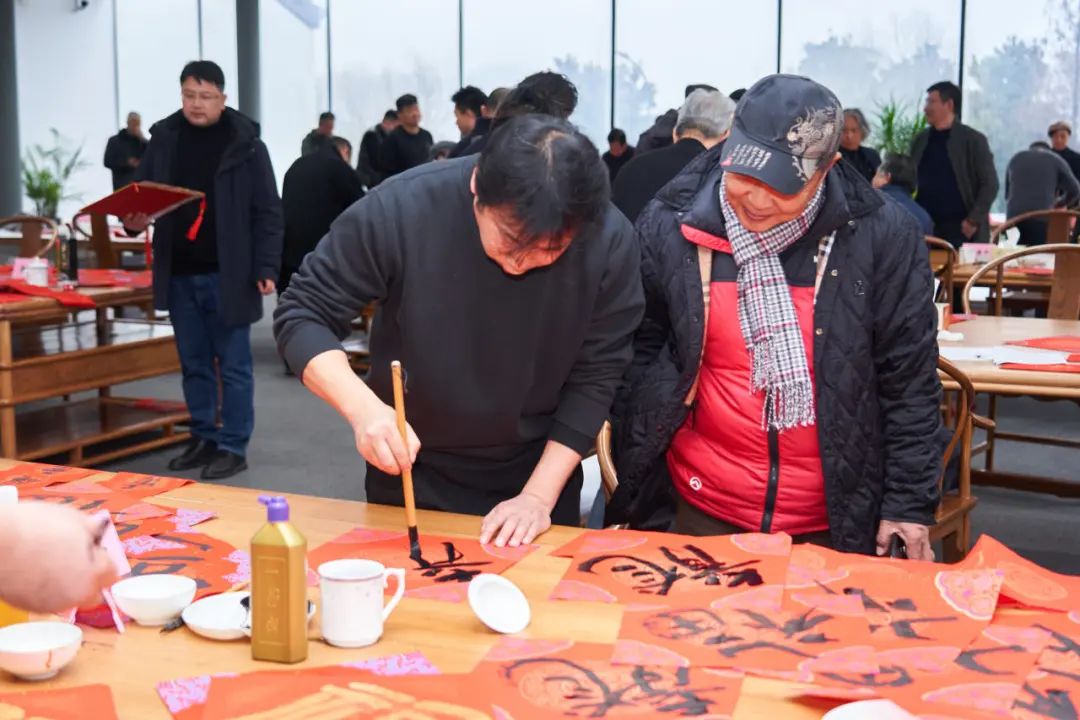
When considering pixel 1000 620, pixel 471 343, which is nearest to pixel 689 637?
pixel 1000 620

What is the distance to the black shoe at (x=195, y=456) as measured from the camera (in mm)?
4664

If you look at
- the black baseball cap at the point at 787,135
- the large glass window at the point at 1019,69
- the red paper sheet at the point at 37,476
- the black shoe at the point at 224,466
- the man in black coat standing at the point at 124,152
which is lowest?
the black shoe at the point at 224,466

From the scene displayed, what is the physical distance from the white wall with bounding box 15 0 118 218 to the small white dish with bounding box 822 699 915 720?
1429 centimetres

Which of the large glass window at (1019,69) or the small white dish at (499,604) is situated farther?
the large glass window at (1019,69)

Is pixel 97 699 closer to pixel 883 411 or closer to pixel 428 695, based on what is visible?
pixel 428 695

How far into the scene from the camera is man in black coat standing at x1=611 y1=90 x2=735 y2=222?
3.75 meters

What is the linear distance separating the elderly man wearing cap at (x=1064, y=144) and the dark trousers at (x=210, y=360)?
7311 millimetres

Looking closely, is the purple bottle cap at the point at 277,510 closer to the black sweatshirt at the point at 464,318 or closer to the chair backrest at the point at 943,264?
the black sweatshirt at the point at 464,318

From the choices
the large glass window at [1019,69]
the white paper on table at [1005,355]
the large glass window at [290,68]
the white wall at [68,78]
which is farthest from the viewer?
the white wall at [68,78]

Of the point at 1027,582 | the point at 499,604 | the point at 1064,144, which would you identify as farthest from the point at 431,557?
the point at 1064,144

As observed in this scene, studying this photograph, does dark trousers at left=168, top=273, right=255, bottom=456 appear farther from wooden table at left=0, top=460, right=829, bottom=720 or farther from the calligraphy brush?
wooden table at left=0, top=460, right=829, bottom=720

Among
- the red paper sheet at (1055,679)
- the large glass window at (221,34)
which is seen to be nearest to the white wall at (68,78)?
the large glass window at (221,34)

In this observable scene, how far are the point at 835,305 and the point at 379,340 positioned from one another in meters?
0.75

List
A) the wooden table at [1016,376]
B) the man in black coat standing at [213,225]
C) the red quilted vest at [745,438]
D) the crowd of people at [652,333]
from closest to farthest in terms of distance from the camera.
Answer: the crowd of people at [652,333], the red quilted vest at [745,438], the wooden table at [1016,376], the man in black coat standing at [213,225]
